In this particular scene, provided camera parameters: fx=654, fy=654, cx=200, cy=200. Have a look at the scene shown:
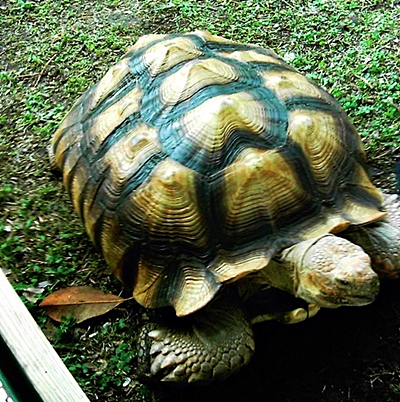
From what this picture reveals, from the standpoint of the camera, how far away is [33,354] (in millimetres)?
1723

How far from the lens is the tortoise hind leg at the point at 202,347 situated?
1993mm

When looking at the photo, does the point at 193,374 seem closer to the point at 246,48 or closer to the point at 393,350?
the point at 393,350

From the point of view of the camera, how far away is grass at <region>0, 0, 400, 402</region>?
212cm

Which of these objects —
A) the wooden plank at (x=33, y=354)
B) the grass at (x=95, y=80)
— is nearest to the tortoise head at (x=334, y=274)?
the grass at (x=95, y=80)

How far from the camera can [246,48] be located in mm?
2385

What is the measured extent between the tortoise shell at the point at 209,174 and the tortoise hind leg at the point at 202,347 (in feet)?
0.47

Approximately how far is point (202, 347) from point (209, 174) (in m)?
0.54

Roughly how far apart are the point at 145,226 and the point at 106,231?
0.63 ft

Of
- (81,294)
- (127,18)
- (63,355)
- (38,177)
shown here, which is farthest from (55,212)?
(127,18)

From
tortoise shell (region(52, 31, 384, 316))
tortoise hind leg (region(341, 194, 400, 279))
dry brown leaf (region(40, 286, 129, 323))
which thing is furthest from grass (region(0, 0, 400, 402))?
tortoise shell (region(52, 31, 384, 316))

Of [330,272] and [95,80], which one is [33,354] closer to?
[330,272]

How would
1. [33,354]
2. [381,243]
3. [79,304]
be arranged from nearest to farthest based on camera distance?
[33,354], [381,243], [79,304]

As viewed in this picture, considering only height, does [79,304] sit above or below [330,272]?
below

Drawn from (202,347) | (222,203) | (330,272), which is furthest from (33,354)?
(330,272)
